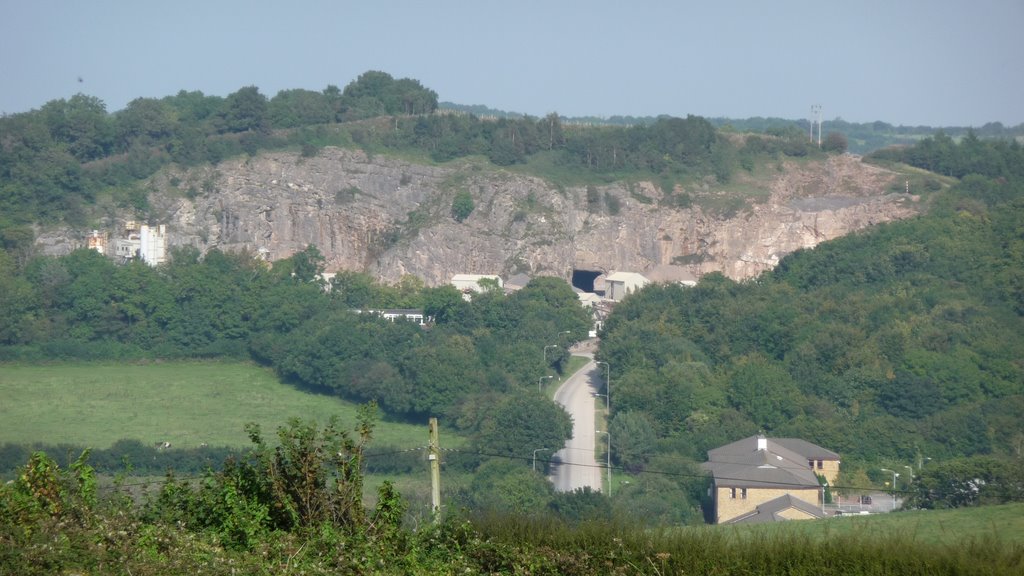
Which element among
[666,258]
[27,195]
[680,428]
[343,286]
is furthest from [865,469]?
[27,195]

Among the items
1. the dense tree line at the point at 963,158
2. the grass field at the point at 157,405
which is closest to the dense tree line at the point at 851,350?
the grass field at the point at 157,405

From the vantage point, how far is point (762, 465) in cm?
2595

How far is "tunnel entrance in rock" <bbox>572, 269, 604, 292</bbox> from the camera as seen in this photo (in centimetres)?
5844

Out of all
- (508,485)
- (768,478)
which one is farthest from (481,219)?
(508,485)

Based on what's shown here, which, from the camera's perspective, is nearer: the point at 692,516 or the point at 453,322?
the point at 692,516

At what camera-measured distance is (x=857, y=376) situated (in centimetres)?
3628

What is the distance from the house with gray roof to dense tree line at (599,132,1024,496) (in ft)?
3.24

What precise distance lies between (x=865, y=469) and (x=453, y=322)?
784 inches

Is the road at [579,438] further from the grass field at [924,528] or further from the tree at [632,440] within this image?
the grass field at [924,528]

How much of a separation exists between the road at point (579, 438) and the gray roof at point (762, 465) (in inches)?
103

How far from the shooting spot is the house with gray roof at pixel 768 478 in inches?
894

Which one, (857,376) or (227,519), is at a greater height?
(227,519)

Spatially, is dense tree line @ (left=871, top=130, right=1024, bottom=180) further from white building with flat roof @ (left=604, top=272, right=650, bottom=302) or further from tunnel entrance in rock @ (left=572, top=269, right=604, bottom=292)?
white building with flat roof @ (left=604, top=272, right=650, bottom=302)

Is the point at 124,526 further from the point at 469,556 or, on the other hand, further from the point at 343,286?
the point at 343,286
